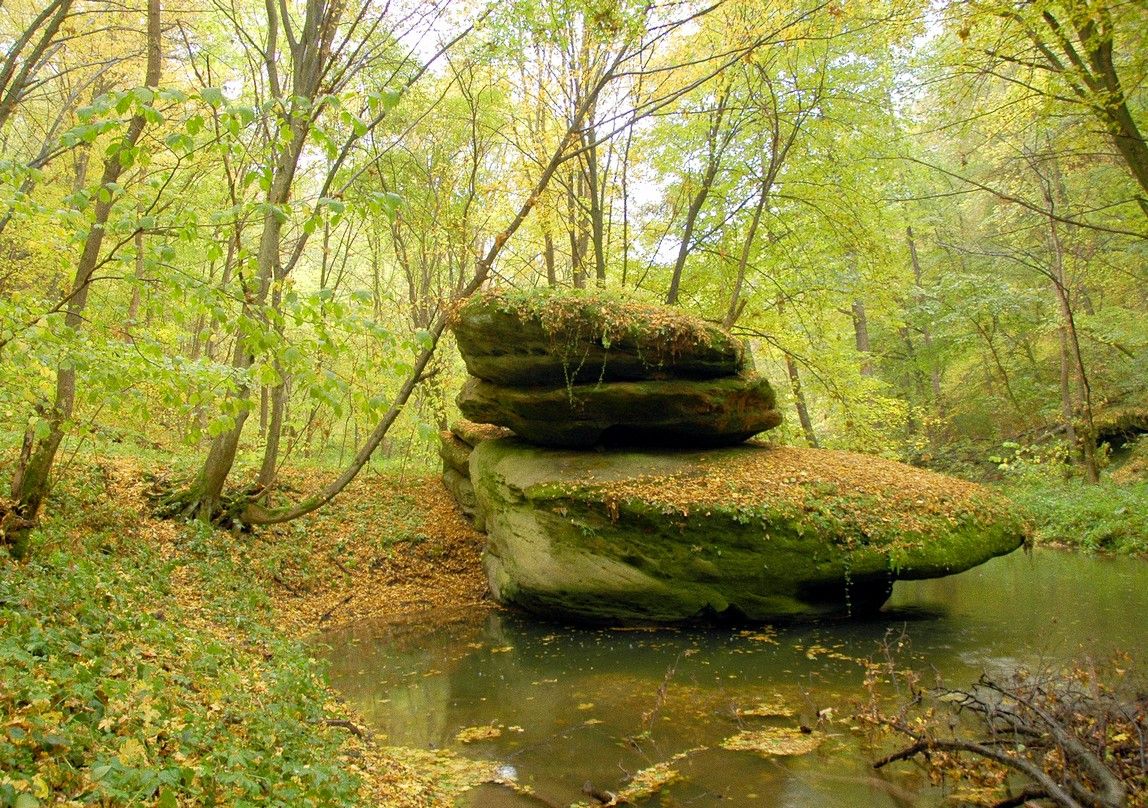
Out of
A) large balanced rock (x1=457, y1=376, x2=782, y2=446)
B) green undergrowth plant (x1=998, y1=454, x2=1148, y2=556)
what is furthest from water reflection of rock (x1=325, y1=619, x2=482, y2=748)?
green undergrowth plant (x1=998, y1=454, x2=1148, y2=556)

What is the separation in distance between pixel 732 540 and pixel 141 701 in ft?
24.8

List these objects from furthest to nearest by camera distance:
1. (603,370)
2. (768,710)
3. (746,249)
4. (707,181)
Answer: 1. (707,181)
2. (746,249)
3. (603,370)
4. (768,710)

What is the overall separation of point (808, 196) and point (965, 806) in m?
Answer: 12.1

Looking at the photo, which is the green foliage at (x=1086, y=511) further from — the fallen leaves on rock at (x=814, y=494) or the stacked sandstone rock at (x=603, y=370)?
the stacked sandstone rock at (x=603, y=370)

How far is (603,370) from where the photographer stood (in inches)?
420

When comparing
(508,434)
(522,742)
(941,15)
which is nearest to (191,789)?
(522,742)

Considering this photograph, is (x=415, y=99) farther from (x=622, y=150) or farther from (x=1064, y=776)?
(x=1064, y=776)

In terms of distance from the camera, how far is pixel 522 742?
229 inches

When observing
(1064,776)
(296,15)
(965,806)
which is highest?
(296,15)

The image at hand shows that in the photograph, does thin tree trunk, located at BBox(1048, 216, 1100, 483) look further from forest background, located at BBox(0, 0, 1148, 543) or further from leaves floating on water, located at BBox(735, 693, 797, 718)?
leaves floating on water, located at BBox(735, 693, 797, 718)

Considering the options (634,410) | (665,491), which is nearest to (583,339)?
(634,410)

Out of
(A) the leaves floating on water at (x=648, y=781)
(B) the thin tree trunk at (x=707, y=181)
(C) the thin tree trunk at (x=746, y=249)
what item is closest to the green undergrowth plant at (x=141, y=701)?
(A) the leaves floating on water at (x=648, y=781)

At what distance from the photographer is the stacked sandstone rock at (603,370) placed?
1042 centimetres

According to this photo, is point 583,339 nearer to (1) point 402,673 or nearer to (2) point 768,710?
(1) point 402,673
